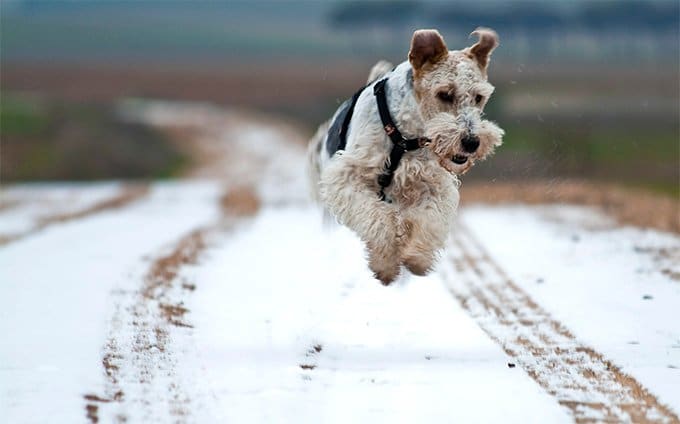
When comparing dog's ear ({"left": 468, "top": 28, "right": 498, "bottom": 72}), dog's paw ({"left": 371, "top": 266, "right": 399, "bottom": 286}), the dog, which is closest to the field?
dog's paw ({"left": 371, "top": 266, "right": 399, "bottom": 286})

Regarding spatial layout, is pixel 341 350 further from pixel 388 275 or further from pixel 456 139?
pixel 456 139

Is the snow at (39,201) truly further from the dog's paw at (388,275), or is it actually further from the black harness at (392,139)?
the dog's paw at (388,275)

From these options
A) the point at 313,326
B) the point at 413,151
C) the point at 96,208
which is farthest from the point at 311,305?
the point at 96,208

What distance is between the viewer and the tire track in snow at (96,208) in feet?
38.7

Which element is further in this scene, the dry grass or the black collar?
the dry grass

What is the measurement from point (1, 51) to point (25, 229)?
115 metres

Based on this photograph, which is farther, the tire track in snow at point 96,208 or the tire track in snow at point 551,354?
the tire track in snow at point 96,208

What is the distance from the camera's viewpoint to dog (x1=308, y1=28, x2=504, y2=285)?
5.90 meters

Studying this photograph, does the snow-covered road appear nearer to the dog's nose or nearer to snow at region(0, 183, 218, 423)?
snow at region(0, 183, 218, 423)

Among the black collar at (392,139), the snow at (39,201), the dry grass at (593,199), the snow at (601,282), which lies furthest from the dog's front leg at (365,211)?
the snow at (39,201)

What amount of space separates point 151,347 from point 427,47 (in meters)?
2.28

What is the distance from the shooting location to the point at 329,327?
21.4 feet

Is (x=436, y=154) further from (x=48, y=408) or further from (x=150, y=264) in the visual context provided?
(x=150, y=264)

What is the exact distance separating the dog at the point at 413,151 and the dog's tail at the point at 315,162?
0.95 metres
